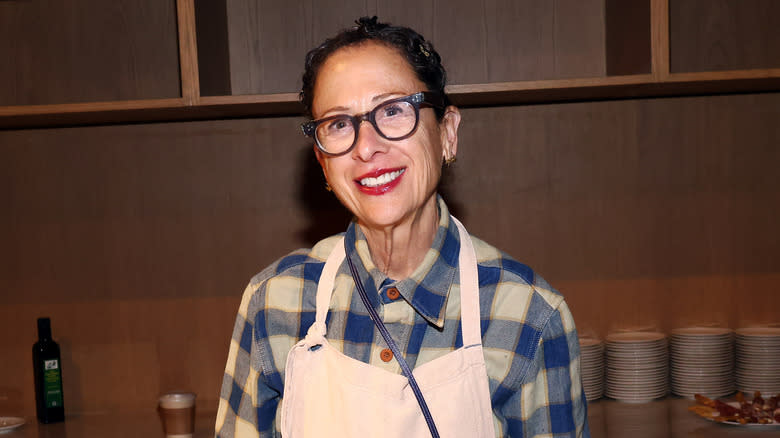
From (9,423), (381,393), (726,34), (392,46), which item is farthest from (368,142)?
(9,423)

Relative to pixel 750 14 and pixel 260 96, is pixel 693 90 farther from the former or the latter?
pixel 260 96

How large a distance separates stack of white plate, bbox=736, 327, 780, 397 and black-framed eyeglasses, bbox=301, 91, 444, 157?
136 cm

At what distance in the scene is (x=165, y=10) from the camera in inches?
80.3

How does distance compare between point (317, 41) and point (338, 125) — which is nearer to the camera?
point (338, 125)

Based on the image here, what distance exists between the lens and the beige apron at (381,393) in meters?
1.02

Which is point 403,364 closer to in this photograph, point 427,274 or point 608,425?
point 427,274

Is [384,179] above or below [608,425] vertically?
above

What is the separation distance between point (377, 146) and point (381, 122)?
0.04m

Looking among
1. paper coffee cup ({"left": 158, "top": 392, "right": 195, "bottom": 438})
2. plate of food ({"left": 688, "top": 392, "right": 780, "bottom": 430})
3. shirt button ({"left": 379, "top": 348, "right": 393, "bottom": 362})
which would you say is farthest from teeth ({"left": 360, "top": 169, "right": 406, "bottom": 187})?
plate of food ({"left": 688, "top": 392, "right": 780, "bottom": 430})

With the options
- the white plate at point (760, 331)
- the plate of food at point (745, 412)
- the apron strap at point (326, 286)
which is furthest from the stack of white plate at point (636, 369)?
the apron strap at point (326, 286)

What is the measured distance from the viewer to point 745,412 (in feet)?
5.57

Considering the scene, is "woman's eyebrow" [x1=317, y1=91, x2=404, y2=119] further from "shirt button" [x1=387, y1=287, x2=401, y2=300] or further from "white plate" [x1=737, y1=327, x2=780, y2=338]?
"white plate" [x1=737, y1=327, x2=780, y2=338]

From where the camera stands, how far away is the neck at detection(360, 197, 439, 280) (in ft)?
3.61

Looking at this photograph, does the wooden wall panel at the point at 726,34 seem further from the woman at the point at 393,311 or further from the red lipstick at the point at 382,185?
the red lipstick at the point at 382,185
